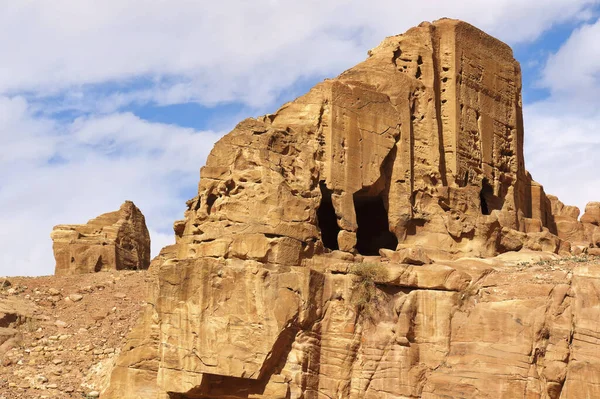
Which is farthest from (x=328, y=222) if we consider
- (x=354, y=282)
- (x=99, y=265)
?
(x=99, y=265)

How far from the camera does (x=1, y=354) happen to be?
3266 cm

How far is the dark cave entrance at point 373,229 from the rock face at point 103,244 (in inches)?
553

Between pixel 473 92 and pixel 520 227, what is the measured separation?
394 cm

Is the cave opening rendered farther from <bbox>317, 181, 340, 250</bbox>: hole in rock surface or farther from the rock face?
the rock face

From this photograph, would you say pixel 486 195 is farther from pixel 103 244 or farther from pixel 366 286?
pixel 103 244

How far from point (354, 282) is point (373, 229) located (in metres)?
6.08

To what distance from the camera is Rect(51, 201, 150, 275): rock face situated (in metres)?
43.1

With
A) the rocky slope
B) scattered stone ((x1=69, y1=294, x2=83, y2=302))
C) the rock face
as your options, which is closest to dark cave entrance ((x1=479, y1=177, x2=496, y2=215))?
the rocky slope

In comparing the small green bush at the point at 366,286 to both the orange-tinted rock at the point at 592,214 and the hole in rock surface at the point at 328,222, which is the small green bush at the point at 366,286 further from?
the orange-tinted rock at the point at 592,214

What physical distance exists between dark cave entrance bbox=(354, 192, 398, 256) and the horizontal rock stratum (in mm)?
1038

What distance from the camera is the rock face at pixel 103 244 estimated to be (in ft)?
141

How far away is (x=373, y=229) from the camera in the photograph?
105ft

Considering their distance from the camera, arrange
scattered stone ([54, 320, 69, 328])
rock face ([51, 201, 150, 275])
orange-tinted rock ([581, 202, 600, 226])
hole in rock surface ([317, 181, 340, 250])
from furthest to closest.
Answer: rock face ([51, 201, 150, 275]), orange-tinted rock ([581, 202, 600, 226]), scattered stone ([54, 320, 69, 328]), hole in rock surface ([317, 181, 340, 250])

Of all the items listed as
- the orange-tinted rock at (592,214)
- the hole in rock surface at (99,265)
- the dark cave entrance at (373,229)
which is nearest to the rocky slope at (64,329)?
the hole in rock surface at (99,265)
